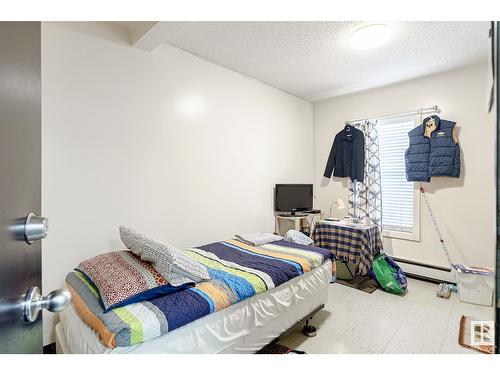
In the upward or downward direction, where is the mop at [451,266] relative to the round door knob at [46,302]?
downward

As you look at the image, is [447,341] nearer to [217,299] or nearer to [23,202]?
[217,299]

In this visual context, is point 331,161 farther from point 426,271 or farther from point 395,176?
point 426,271

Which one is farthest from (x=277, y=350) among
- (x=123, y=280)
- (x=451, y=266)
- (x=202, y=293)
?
(x=451, y=266)

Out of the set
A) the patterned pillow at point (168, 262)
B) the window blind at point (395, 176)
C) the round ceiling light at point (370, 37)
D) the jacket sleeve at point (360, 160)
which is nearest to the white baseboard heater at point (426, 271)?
the window blind at point (395, 176)

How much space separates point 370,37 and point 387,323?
2.56m

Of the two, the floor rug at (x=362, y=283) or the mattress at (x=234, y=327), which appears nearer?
the mattress at (x=234, y=327)

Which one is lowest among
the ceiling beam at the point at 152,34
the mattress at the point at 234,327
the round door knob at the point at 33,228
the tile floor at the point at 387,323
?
the tile floor at the point at 387,323

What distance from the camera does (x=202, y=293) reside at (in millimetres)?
1438

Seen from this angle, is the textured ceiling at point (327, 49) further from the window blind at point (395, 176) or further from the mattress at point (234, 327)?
the mattress at point (234, 327)

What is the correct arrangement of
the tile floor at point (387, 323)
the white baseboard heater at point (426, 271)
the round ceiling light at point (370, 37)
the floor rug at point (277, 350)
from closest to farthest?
the floor rug at point (277, 350)
the tile floor at point (387, 323)
the round ceiling light at point (370, 37)
the white baseboard heater at point (426, 271)

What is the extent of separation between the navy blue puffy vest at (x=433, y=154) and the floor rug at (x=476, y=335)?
1537mm

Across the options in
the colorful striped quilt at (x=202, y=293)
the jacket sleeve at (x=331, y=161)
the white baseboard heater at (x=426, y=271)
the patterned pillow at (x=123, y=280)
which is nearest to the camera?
the colorful striped quilt at (x=202, y=293)

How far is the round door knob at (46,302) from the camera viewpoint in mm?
578

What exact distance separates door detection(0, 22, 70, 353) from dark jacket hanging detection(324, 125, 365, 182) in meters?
3.65
